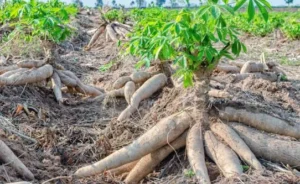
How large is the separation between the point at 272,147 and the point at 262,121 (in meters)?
0.26

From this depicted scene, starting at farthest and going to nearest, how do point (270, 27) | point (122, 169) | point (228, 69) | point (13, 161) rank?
point (270, 27), point (228, 69), point (122, 169), point (13, 161)

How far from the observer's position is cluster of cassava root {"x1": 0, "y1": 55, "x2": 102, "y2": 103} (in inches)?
205

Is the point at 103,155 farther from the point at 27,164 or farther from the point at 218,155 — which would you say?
the point at 218,155

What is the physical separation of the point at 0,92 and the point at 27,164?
Answer: 1.91m

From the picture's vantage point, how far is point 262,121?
339cm

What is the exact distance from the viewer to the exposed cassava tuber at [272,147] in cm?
316

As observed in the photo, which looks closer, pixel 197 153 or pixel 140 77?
pixel 197 153

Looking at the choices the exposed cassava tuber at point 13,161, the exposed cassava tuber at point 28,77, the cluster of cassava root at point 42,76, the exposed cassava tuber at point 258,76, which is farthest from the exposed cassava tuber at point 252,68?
the exposed cassava tuber at point 13,161

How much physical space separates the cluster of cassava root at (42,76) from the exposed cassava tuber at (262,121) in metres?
2.46

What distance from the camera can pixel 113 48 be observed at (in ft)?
30.3

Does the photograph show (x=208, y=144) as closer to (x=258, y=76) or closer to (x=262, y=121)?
(x=262, y=121)

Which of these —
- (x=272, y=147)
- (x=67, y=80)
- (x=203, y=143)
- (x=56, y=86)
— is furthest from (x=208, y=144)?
(x=67, y=80)

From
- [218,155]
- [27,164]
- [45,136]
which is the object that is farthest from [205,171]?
Answer: [45,136]

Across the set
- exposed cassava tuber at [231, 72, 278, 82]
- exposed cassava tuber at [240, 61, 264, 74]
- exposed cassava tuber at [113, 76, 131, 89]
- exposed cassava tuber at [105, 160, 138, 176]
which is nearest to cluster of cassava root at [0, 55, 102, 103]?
exposed cassava tuber at [113, 76, 131, 89]
